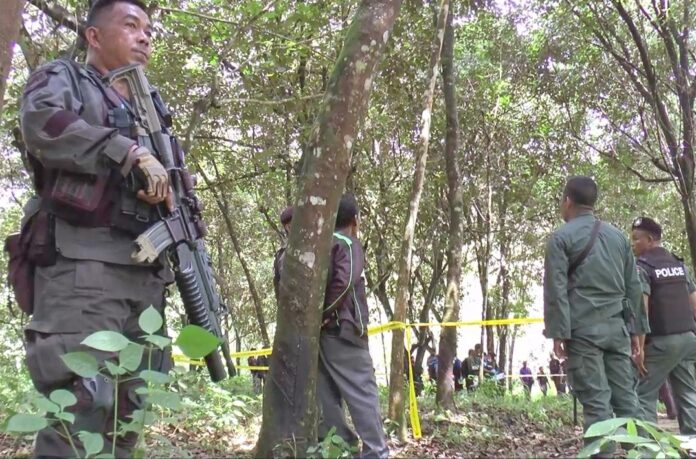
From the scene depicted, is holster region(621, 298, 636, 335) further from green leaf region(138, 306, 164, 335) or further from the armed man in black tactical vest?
green leaf region(138, 306, 164, 335)

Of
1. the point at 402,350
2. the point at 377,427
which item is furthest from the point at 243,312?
the point at 377,427

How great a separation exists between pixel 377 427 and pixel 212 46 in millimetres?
5848

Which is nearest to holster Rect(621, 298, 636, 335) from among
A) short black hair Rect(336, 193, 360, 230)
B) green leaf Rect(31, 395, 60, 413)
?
short black hair Rect(336, 193, 360, 230)

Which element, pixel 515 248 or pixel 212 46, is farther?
pixel 515 248

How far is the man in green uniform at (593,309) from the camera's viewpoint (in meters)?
3.92

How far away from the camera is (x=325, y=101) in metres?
3.04

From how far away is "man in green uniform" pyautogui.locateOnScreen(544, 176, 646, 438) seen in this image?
3.92 m

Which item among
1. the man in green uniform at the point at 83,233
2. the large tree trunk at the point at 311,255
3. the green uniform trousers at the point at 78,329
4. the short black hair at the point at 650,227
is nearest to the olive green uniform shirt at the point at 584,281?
the short black hair at the point at 650,227

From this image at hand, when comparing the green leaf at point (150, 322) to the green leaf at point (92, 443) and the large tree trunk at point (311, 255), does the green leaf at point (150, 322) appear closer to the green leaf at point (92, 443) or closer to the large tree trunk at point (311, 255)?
the green leaf at point (92, 443)

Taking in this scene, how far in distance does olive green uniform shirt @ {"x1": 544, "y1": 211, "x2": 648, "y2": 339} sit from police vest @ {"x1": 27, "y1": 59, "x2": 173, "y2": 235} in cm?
260

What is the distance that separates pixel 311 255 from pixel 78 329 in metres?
1.05

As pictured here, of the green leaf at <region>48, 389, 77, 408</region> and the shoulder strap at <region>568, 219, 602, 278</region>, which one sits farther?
the shoulder strap at <region>568, 219, 602, 278</region>

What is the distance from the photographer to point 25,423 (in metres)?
1.72

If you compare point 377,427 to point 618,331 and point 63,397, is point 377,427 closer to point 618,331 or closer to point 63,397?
point 618,331
